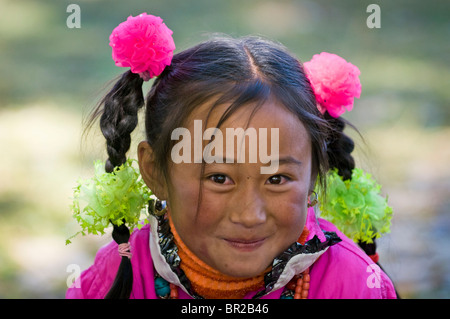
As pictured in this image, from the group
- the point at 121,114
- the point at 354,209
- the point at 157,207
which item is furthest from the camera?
the point at 354,209

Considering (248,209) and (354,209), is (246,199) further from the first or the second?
(354,209)

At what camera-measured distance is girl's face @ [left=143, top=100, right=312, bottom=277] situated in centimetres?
187

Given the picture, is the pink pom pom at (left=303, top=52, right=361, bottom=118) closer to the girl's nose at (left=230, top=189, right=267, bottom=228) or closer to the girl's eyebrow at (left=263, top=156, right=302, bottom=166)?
the girl's eyebrow at (left=263, top=156, right=302, bottom=166)

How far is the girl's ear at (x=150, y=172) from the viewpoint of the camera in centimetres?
209

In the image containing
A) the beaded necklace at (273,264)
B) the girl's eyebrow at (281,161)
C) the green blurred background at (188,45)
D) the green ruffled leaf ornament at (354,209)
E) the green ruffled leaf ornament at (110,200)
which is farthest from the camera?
the green blurred background at (188,45)

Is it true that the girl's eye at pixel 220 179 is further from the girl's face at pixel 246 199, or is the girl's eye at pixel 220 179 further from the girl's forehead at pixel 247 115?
the girl's forehead at pixel 247 115

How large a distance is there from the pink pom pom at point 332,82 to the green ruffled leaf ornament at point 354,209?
0.32m

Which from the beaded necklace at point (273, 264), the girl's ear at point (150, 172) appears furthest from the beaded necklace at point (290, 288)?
the girl's ear at point (150, 172)

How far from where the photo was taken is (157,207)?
221 cm

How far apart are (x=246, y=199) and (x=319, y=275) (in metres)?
0.43

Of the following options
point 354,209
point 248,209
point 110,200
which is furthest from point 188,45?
point 354,209

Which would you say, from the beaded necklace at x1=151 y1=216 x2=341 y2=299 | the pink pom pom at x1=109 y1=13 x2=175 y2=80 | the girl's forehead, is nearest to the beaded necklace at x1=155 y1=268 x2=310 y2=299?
the beaded necklace at x1=151 y1=216 x2=341 y2=299

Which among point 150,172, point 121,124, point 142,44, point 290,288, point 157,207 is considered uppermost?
point 142,44

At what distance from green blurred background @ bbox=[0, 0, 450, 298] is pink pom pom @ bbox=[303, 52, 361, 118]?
38 cm
